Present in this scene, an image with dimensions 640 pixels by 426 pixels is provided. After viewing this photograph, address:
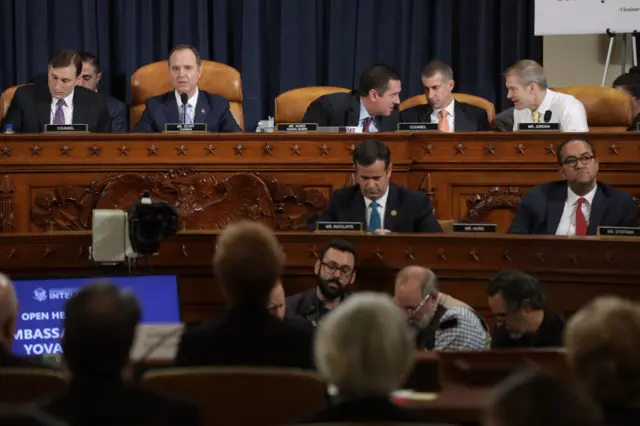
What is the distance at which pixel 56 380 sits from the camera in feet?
9.34

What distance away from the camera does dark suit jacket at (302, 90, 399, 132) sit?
7605 millimetres

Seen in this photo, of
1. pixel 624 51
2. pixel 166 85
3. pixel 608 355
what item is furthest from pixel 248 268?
pixel 624 51

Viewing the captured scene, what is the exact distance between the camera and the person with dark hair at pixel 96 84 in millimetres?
7918

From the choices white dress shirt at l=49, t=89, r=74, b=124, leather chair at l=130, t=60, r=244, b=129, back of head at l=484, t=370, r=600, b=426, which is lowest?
back of head at l=484, t=370, r=600, b=426

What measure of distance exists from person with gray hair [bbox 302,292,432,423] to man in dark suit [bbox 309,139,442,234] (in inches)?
135

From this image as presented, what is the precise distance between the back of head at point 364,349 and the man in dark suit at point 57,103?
5098mm

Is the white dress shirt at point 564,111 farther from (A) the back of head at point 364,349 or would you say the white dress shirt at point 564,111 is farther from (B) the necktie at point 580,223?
(A) the back of head at point 364,349

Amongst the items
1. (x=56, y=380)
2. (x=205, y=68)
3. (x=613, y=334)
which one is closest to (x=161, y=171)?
(x=205, y=68)

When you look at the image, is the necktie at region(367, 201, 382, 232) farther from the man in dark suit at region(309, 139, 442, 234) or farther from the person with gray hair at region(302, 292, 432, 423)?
the person with gray hair at region(302, 292, 432, 423)

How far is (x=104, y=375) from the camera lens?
256 cm

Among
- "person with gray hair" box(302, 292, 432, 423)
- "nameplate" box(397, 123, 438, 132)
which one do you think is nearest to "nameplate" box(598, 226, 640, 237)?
"nameplate" box(397, 123, 438, 132)

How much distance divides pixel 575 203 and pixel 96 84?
3.87 meters

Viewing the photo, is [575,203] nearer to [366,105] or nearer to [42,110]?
[366,105]

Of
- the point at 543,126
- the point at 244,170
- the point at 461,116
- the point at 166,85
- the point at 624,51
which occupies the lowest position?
the point at 244,170
